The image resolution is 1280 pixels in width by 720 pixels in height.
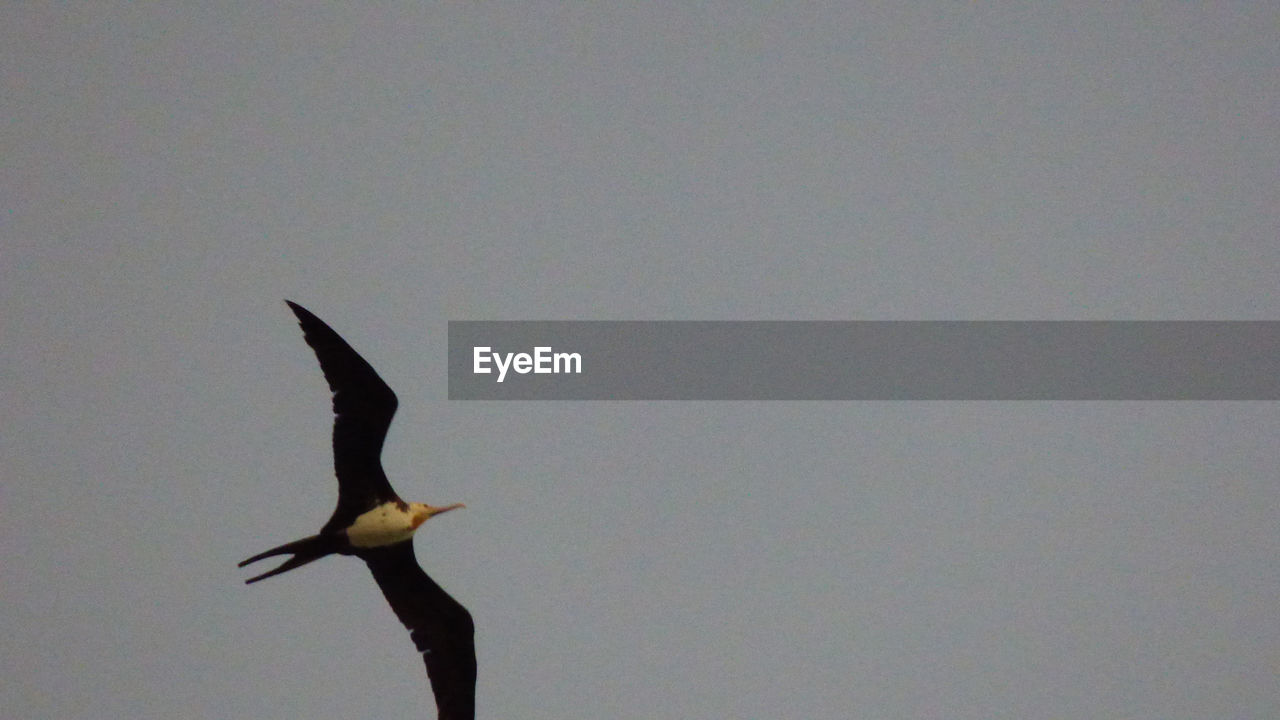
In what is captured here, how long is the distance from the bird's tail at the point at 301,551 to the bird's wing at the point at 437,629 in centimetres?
110

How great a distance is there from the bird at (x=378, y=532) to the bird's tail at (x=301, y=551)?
12mm

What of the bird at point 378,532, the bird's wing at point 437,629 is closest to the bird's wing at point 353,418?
the bird at point 378,532

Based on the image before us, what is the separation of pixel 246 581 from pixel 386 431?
2484mm

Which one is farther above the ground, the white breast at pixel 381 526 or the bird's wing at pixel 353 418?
the bird's wing at pixel 353 418

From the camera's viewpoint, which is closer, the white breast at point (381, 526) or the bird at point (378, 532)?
the bird at point (378, 532)

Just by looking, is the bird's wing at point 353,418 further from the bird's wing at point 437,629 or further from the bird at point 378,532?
the bird's wing at point 437,629

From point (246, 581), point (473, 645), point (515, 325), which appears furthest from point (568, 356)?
point (246, 581)

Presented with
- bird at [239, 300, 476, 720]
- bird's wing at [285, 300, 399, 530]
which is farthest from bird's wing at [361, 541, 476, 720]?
bird's wing at [285, 300, 399, 530]

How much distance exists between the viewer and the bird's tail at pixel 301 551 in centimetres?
1695

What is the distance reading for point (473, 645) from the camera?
19484mm

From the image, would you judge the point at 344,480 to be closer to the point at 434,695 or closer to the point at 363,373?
the point at 363,373

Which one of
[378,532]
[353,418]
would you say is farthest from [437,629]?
[353,418]

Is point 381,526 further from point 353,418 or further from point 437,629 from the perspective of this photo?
point 437,629

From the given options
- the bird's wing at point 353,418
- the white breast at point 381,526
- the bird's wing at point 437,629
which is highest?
the bird's wing at point 353,418
